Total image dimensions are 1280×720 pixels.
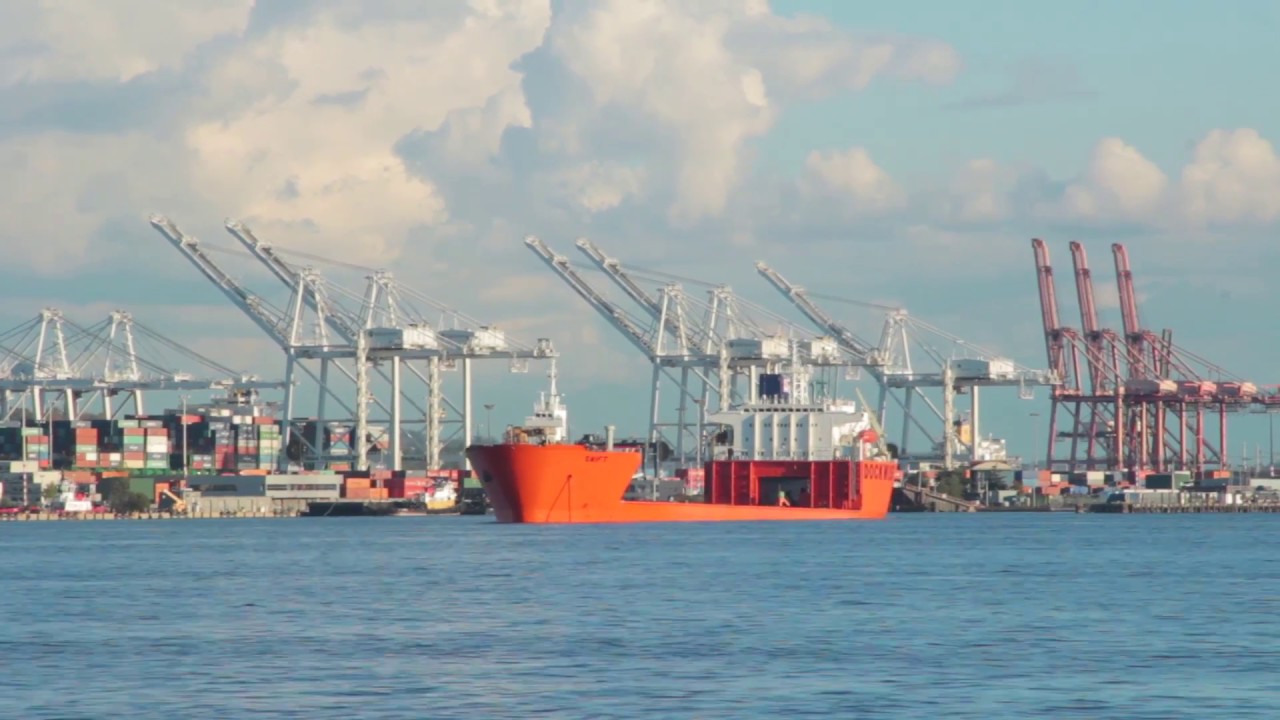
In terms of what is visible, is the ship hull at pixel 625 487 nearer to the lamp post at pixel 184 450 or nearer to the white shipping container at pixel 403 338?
the white shipping container at pixel 403 338

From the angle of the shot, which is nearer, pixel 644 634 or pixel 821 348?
pixel 644 634

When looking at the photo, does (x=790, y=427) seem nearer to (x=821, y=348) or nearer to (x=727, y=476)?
(x=727, y=476)

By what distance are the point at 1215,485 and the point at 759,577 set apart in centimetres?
12084

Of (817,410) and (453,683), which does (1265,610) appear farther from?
(817,410)

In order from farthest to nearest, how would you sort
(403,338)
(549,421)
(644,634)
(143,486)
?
(143,486) < (403,338) < (549,421) < (644,634)

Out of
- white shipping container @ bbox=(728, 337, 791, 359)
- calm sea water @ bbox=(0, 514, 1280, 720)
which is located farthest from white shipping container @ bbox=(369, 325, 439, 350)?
calm sea water @ bbox=(0, 514, 1280, 720)

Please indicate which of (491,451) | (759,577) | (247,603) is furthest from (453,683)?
(491,451)

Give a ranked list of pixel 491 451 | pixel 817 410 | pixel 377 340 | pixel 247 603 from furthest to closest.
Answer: pixel 377 340 → pixel 817 410 → pixel 491 451 → pixel 247 603

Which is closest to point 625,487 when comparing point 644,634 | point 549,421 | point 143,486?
point 549,421

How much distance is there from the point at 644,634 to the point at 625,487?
5601cm

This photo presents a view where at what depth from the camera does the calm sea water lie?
27734 mm

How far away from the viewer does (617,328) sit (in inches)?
5999

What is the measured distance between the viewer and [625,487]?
304ft

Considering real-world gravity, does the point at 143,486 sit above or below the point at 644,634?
above
